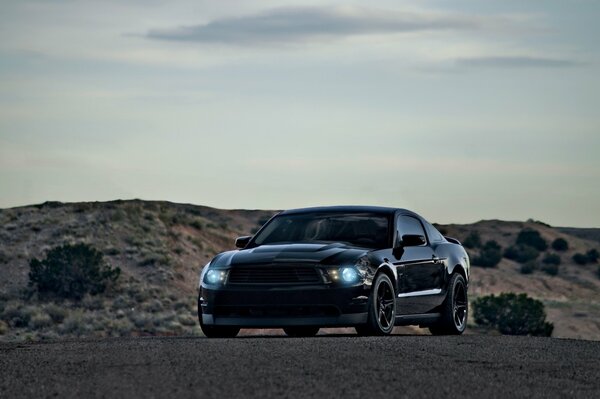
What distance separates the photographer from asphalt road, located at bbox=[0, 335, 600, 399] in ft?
33.1

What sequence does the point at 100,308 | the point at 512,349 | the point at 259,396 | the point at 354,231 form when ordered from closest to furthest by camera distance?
the point at 259,396 < the point at 512,349 < the point at 354,231 < the point at 100,308

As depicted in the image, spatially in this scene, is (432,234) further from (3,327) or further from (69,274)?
(69,274)

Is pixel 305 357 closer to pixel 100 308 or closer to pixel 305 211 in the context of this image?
pixel 305 211

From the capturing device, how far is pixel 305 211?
17.8 metres

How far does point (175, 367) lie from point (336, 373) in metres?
1.58

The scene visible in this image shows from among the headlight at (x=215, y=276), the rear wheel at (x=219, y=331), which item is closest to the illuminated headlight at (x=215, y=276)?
the headlight at (x=215, y=276)

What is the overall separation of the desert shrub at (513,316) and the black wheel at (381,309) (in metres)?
47.6

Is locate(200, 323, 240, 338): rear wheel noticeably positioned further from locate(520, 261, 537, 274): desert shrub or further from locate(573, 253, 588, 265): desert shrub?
locate(573, 253, 588, 265): desert shrub

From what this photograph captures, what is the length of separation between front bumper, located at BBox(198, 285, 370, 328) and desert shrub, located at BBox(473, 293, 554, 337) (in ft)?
159

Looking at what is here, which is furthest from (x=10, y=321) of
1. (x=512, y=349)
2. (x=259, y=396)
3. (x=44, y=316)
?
(x=259, y=396)

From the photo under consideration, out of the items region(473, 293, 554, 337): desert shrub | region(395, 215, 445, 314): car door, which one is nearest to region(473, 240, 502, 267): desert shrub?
region(473, 293, 554, 337): desert shrub

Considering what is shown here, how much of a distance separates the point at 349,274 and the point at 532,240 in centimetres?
9605

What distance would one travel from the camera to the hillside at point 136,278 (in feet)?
164

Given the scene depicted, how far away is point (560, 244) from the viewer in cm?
10844
